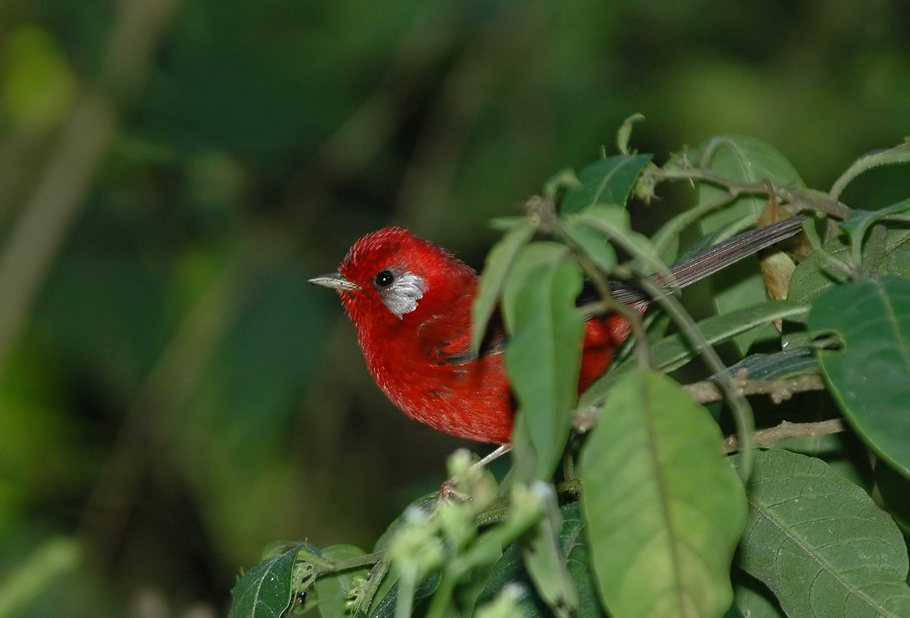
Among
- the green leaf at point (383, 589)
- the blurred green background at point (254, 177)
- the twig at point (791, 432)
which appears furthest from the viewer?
the blurred green background at point (254, 177)

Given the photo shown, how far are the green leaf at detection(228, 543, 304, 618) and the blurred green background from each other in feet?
9.08

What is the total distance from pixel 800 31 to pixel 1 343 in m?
4.46

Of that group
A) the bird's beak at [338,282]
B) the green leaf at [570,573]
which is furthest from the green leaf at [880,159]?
the bird's beak at [338,282]

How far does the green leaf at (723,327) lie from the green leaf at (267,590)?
68cm

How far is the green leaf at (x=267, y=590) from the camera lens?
Result: 2.29 meters

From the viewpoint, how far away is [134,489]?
637cm

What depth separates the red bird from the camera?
372cm

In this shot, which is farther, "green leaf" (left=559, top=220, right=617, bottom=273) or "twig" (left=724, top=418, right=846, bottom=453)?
"twig" (left=724, top=418, right=846, bottom=453)

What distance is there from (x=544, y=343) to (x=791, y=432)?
2.88ft

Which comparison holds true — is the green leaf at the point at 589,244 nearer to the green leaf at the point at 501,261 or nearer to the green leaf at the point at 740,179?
the green leaf at the point at 501,261

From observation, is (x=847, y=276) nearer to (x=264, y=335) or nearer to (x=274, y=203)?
(x=264, y=335)

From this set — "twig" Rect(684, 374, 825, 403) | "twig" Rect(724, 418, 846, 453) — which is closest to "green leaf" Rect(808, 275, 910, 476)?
"twig" Rect(684, 374, 825, 403)

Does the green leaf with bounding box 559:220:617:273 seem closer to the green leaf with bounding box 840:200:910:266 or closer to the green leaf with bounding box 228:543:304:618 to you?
the green leaf with bounding box 840:200:910:266

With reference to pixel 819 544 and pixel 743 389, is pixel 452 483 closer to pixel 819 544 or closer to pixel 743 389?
pixel 819 544
